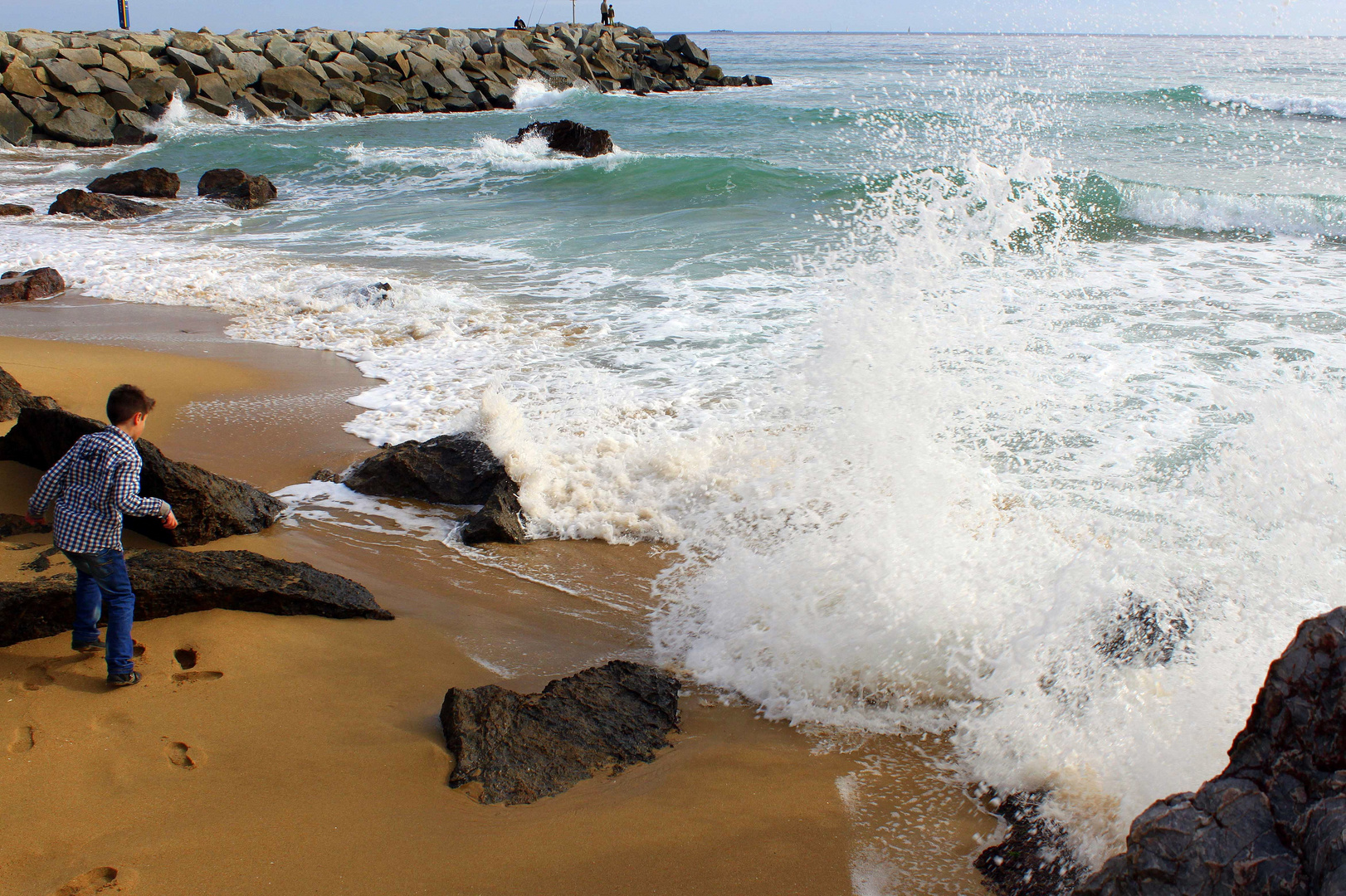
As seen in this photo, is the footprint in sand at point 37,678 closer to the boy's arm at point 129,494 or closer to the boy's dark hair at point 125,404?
the boy's arm at point 129,494

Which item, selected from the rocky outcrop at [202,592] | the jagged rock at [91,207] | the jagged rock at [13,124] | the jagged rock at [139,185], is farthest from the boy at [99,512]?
the jagged rock at [13,124]

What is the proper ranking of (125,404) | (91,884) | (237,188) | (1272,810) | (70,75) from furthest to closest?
(70,75) < (237,188) < (125,404) < (91,884) < (1272,810)

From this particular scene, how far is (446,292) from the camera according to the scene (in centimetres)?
916

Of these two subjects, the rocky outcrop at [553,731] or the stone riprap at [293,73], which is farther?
the stone riprap at [293,73]

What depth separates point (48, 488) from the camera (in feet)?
10.1

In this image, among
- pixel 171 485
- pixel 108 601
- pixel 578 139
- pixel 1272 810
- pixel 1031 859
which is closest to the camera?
pixel 1272 810

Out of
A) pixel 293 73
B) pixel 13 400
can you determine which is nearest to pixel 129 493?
pixel 13 400

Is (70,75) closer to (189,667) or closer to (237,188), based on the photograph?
(237,188)

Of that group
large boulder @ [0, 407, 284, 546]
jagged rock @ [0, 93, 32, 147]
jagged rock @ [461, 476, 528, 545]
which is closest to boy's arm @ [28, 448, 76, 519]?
large boulder @ [0, 407, 284, 546]

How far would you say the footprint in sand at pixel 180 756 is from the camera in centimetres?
267

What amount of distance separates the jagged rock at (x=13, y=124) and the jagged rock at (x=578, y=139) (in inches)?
509

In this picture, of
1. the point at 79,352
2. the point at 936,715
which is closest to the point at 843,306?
the point at 936,715

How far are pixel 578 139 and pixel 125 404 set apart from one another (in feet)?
58.1

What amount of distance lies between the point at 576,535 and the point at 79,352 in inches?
192
